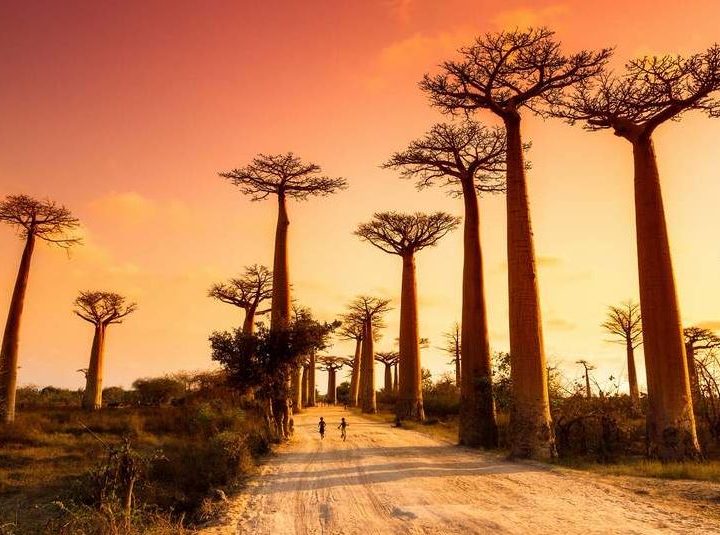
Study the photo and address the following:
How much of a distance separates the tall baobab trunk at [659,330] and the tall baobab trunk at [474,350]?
16.1 feet

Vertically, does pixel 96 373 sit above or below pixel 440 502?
above

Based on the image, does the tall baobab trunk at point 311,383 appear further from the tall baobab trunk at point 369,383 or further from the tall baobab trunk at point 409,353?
the tall baobab trunk at point 409,353

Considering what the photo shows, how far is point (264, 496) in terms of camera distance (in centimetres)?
801

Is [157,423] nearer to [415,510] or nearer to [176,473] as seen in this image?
[176,473]

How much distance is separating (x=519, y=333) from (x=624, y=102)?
664 centimetres

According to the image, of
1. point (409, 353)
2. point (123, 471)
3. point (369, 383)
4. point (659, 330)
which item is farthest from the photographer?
point (369, 383)

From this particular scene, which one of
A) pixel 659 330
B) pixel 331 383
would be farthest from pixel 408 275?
pixel 331 383

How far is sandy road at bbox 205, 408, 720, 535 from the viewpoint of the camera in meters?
6.10

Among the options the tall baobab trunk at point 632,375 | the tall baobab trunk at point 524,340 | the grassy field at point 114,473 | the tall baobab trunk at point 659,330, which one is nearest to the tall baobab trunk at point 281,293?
the grassy field at point 114,473

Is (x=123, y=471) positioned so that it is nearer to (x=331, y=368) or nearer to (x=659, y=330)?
(x=659, y=330)

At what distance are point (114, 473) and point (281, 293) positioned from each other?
13.8 m

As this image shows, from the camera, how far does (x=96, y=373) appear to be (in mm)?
32500

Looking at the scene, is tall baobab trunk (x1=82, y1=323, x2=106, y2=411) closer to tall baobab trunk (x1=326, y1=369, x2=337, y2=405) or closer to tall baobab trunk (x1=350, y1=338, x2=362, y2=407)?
tall baobab trunk (x1=350, y1=338, x2=362, y2=407)

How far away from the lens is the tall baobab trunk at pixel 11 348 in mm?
19469
